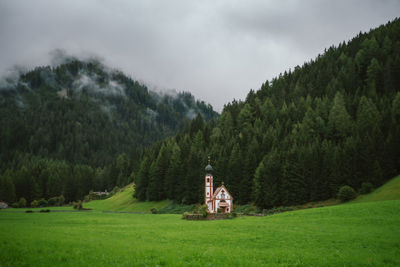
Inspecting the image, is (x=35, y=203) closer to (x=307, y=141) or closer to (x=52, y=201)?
(x=52, y=201)

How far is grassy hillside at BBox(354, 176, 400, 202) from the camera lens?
4381 cm

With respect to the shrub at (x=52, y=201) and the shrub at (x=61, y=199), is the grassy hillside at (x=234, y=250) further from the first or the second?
the shrub at (x=61, y=199)

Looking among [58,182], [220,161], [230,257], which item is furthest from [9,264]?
[58,182]

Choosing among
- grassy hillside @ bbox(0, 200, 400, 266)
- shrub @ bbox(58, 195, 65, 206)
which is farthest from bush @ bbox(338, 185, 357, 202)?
shrub @ bbox(58, 195, 65, 206)

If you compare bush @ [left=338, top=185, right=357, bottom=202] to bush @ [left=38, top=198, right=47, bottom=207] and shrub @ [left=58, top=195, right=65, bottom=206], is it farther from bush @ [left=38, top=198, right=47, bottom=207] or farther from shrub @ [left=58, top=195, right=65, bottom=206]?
shrub @ [left=58, top=195, right=65, bottom=206]

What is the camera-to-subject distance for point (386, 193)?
45438 millimetres

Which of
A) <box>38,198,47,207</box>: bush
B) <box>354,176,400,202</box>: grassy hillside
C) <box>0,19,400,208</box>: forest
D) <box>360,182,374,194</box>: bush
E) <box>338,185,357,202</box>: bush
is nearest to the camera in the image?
<box>354,176,400,202</box>: grassy hillside

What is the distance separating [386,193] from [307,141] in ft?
81.1

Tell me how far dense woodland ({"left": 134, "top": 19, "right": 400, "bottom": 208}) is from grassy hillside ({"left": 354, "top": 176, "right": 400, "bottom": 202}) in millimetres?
2493

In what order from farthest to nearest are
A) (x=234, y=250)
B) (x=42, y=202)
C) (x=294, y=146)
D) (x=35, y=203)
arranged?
(x=42, y=202), (x=35, y=203), (x=294, y=146), (x=234, y=250)

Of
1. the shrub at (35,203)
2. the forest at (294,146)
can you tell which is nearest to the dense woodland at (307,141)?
the forest at (294,146)

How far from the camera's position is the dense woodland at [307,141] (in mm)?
55781

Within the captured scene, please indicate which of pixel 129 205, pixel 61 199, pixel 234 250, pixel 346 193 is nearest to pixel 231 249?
pixel 234 250

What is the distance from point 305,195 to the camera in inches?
2270
